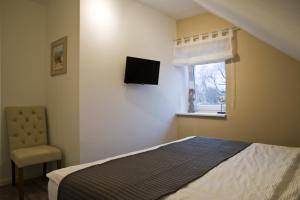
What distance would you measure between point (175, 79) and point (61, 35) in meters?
1.93

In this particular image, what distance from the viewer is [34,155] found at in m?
2.42

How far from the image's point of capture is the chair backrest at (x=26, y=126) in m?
2.70

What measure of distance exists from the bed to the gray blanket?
0.19ft

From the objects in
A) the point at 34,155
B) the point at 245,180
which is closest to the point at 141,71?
the point at 34,155

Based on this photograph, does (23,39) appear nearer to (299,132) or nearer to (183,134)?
(183,134)

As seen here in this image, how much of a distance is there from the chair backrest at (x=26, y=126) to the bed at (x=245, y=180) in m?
1.62

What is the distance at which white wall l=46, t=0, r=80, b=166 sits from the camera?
2418mm

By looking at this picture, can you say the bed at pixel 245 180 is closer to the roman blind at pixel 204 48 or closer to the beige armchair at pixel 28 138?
the beige armchair at pixel 28 138

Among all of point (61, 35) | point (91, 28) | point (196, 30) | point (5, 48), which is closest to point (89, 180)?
point (91, 28)

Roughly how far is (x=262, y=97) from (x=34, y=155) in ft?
9.72

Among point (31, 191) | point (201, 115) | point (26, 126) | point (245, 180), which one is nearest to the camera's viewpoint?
point (245, 180)

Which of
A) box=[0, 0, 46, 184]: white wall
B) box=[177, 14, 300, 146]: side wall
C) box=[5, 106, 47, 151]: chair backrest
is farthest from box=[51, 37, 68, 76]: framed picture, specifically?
box=[177, 14, 300, 146]: side wall

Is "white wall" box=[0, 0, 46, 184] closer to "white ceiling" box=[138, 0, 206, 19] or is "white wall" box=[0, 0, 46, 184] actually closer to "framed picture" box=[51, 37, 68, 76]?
"framed picture" box=[51, 37, 68, 76]

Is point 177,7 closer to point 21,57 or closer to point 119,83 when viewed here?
point 119,83
